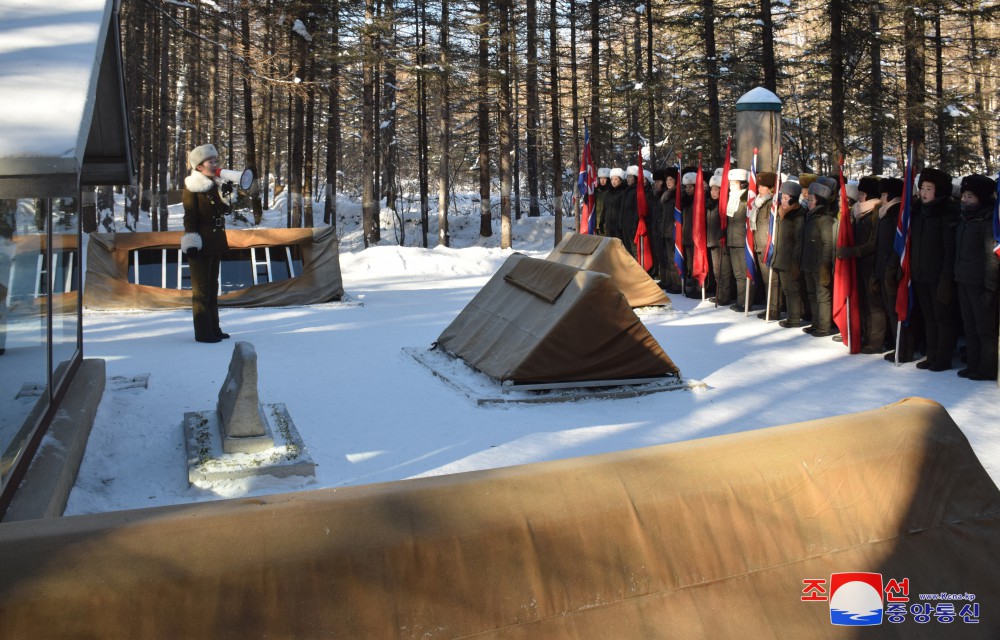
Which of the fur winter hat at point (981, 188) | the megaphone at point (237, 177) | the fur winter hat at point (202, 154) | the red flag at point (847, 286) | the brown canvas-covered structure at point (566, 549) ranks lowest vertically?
the brown canvas-covered structure at point (566, 549)

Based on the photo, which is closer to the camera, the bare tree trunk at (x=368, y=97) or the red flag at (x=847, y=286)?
the red flag at (x=847, y=286)

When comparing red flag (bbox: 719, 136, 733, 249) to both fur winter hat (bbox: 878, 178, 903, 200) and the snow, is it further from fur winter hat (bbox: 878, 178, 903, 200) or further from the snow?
fur winter hat (bbox: 878, 178, 903, 200)

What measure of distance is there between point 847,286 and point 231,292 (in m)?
8.36

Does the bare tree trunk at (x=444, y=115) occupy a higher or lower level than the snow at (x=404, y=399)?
higher

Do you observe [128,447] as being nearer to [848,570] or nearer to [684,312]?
[848,570]

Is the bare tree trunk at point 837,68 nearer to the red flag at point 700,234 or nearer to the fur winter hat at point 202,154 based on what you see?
the red flag at point 700,234

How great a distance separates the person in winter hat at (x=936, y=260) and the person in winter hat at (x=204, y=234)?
6.92m

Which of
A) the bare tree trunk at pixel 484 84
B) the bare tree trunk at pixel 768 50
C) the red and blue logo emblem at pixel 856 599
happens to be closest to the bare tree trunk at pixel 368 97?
the bare tree trunk at pixel 484 84

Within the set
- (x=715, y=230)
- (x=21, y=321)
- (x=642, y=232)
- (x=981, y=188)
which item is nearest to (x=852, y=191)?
(x=981, y=188)

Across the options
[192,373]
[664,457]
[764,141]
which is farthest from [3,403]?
[764,141]

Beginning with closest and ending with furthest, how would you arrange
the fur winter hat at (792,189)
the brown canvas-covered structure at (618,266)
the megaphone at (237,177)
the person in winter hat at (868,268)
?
the person in winter hat at (868,268) → the megaphone at (237,177) → the fur winter hat at (792,189) → the brown canvas-covered structure at (618,266)

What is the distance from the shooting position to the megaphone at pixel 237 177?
10176 mm

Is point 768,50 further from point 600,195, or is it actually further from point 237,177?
point 237,177

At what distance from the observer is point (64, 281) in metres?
6.01
